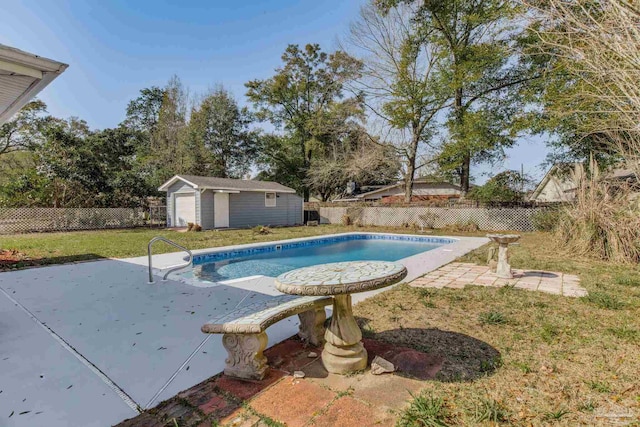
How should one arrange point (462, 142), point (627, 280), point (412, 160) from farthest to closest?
point (412, 160) → point (462, 142) → point (627, 280)

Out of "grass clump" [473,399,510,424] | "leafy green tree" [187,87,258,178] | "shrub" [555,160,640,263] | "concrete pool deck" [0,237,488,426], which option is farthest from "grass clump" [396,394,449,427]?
"leafy green tree" [187,87,258,178]

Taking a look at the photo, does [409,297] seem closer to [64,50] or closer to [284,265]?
[284,265]

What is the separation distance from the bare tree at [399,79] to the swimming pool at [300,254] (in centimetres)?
567

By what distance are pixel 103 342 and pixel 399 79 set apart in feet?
57.0

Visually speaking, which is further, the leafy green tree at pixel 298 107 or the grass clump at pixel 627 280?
the leafy green tree at pixel 298 107

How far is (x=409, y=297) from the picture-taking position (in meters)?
4.62

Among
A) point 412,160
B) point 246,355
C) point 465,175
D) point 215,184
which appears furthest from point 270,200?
point 246,355

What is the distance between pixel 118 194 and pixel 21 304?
15.1 metres

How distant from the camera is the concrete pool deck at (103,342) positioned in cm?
220

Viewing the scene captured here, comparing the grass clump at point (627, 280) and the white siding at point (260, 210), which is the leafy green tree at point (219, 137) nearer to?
the white siding at point (260, 210)

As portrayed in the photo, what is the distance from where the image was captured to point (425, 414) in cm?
189

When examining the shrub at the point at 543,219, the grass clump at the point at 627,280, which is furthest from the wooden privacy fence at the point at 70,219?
the shrub at the point at 543,219

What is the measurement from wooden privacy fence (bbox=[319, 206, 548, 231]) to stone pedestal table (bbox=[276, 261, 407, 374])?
14604 mm

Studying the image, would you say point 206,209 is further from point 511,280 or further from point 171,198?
point 511,280
